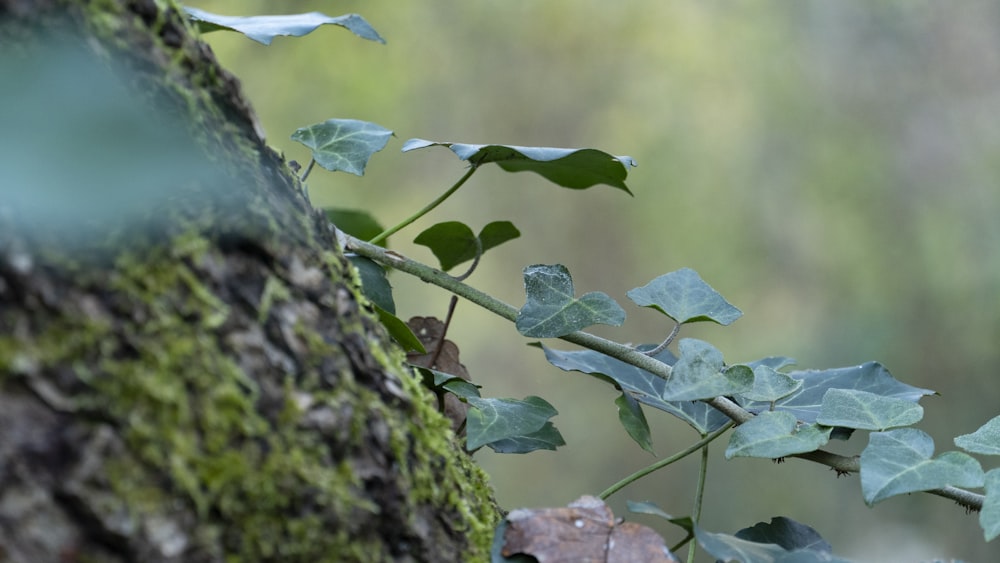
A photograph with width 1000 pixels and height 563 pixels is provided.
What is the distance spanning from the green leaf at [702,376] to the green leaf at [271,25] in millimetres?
360

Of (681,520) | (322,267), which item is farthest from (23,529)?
(681,520)

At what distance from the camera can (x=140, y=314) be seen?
1.10ft

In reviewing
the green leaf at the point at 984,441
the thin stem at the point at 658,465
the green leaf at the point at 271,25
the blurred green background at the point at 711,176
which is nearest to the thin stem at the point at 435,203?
the green leaf at the point at 271,25

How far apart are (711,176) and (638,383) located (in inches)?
146

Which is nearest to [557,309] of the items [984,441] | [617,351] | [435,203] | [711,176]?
[617,351]

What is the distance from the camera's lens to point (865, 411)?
0.55m

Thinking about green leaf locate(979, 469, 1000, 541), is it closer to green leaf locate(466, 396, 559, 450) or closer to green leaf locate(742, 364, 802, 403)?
green leaf locate(742, 364, 802, 403)

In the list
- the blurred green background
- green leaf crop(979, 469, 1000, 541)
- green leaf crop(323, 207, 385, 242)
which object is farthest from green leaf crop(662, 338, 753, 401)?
the blurred green background

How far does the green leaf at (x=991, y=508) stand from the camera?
46 centimetres

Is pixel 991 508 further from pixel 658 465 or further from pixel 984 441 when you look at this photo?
pixel 658 465

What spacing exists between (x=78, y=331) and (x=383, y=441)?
15cm

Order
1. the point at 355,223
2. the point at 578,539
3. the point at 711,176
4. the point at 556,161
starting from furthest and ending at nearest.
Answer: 1. the point at 711,176
2. the point at 355,223
3. the point at 556,161
4. the point at 578,539

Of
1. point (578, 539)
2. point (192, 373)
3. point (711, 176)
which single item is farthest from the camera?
point (711, 176)

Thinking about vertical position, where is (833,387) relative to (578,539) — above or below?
above
